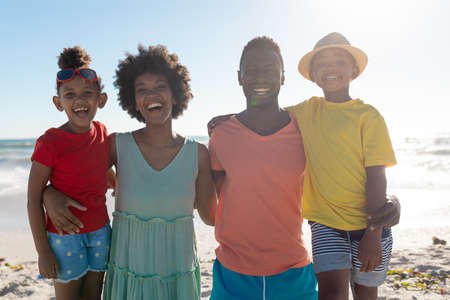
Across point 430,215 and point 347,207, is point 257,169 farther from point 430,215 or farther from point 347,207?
point 430,215

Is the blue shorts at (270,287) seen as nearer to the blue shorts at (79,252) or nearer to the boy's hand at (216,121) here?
the blue shorts at (79,252)

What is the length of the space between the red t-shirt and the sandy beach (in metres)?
2.07

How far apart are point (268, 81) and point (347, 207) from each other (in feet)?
3.31

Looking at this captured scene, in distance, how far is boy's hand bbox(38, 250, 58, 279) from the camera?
7.36 feet

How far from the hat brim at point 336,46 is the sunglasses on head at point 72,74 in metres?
1.62

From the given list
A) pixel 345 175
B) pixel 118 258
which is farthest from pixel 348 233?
pixel 118 258

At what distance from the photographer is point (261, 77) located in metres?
2.46

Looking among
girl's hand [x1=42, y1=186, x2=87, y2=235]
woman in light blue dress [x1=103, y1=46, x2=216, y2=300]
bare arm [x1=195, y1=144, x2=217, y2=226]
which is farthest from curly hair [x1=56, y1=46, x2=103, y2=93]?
bare arm [x1=195, y1=144, x2=217, y2=226]

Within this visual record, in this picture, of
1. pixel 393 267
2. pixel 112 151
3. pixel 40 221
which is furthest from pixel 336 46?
pixel 393 267

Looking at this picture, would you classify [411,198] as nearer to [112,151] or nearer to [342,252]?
[342,252]

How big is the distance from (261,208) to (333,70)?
3.80 feet

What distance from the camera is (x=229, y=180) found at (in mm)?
2330

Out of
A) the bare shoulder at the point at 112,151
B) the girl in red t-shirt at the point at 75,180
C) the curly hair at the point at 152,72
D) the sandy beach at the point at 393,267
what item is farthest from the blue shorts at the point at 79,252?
the sandy beach at the point at 393,267

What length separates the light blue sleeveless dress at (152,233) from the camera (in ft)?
7.70
